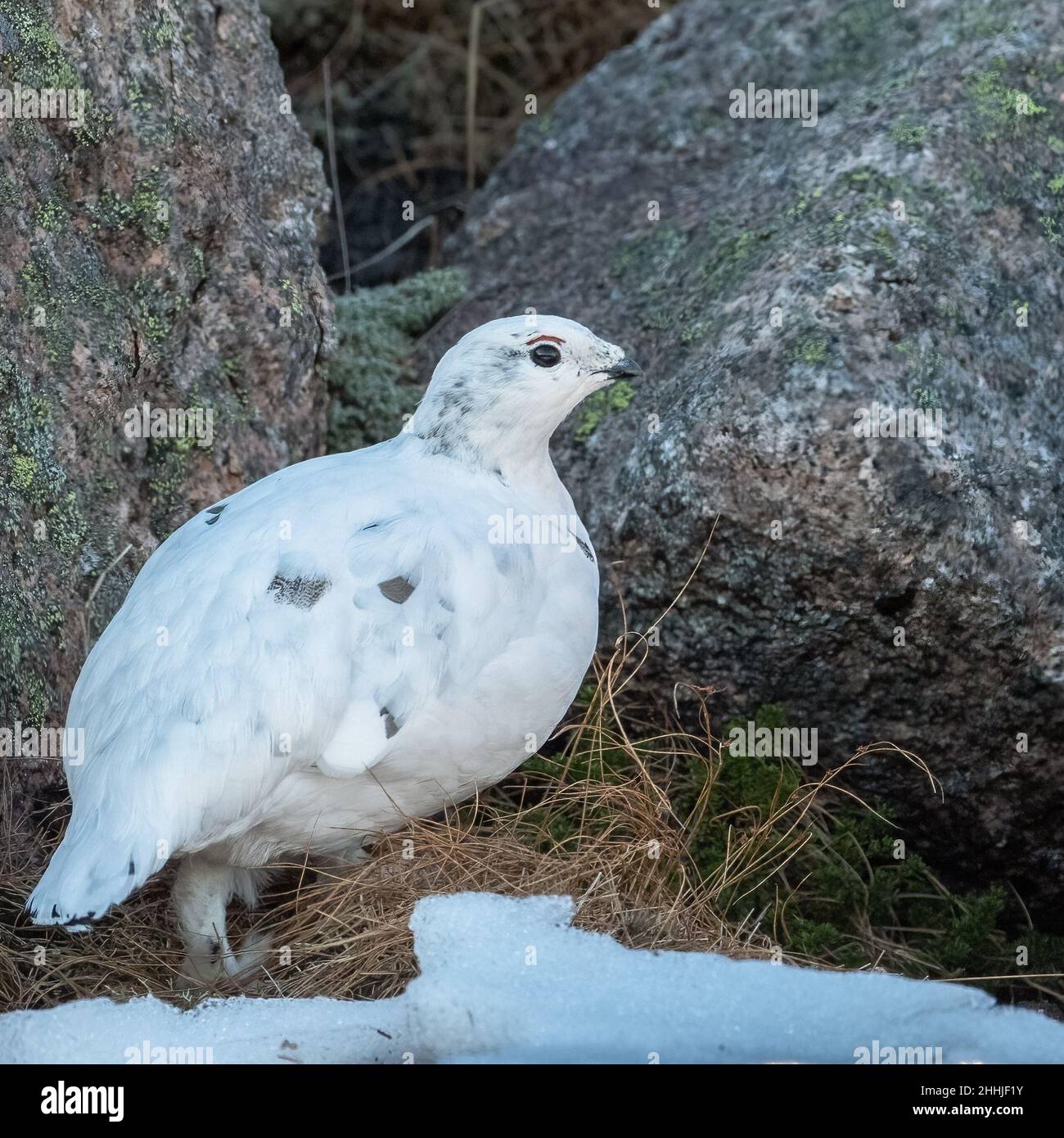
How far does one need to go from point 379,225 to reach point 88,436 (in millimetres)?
3652

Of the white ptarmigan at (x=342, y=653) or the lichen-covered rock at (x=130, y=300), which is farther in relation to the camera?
the lichen-covered rock at (x=130, y=300)

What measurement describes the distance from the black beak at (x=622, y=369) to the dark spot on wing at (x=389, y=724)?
1162 millimetres

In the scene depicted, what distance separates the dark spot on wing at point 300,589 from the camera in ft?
12.3

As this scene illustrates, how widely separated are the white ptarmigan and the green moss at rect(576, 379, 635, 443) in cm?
119

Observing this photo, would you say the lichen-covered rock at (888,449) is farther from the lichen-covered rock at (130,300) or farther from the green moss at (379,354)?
the lichen-covered rock at (130,300)

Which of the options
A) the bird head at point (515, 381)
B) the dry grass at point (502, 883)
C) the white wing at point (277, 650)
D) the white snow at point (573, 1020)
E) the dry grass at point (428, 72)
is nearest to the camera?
the white snow at point (573, 1020)

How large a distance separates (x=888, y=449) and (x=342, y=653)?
1.85 m

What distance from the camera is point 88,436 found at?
190 inches

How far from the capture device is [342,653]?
3.72 meters

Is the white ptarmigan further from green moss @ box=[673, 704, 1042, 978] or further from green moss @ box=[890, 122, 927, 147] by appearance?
green moss @ box=[890, 122, 927, 147]

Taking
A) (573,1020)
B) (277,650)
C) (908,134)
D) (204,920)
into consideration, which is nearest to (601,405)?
(908,134)

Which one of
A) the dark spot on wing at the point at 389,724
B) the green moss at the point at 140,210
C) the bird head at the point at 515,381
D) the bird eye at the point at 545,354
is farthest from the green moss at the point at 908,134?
the dark spot on wing at the point at 389,724

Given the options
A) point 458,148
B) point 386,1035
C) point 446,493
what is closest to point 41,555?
point 446,493

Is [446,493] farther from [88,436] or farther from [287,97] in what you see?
[287,97]
